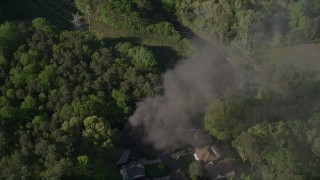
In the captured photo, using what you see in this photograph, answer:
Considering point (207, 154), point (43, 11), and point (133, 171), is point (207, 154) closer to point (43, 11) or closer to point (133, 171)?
point (133, 171)

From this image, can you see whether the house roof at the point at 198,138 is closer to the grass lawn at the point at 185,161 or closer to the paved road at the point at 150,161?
the grass lawn at the point at 185,161

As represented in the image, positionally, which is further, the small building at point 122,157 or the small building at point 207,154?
the small building at point 207,154

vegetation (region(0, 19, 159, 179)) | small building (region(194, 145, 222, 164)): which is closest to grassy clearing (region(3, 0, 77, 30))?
vegetation (region(0, 19, 159, 179))

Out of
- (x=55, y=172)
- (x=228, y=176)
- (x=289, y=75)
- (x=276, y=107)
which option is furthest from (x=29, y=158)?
(x=289, y=75)

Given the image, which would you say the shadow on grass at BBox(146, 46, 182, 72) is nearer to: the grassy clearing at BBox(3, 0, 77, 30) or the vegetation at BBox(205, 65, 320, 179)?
the vegetation at BBox(205, 65, 320, 179)

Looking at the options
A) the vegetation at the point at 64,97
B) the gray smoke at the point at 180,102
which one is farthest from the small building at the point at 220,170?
the vegetation at the point at 64,97
